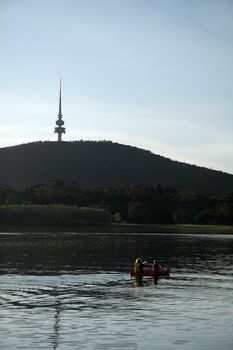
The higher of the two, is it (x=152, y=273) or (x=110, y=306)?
(x=152, y=273)

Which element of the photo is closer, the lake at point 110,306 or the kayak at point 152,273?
the lake at point 110,306

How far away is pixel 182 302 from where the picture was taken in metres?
42.3

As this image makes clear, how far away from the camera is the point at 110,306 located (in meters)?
40.2

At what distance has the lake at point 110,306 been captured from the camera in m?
30.3

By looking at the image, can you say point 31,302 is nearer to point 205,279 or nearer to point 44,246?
point 205,279

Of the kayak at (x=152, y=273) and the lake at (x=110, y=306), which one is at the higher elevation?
the kayak at (x=152, y=273)

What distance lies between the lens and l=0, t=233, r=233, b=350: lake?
30.3 m

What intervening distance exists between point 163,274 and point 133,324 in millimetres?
26303

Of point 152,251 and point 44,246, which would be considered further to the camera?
point 44,246

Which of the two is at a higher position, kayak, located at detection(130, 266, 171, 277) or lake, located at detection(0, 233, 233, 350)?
kayak, located at detection(130, 266, 171, 277)

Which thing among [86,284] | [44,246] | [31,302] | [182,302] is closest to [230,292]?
[182,302]

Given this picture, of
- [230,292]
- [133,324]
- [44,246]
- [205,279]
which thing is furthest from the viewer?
[44,246]

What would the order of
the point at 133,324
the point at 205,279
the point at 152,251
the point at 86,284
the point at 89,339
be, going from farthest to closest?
the point at 152,251, the point at 205,279, the point at 86,284, the point at 133,324, the point at 89,339

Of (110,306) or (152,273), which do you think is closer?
(110,306)
